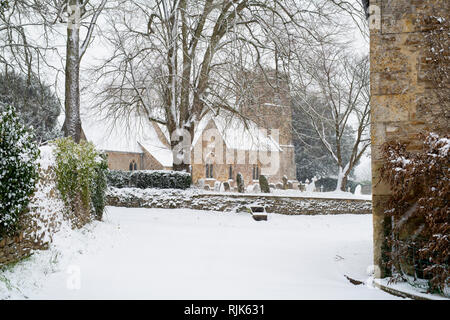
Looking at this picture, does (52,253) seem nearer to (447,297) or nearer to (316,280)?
(316,280)

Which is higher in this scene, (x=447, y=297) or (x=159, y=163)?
(x=159, y=163)

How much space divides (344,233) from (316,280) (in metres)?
6.61

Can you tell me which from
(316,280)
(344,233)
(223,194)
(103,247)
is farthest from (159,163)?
(316,280)

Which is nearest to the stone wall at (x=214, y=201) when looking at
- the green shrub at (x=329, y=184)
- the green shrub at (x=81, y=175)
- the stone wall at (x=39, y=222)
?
the green shrub at (x=81, y=175)

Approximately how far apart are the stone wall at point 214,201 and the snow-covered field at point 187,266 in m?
3.95

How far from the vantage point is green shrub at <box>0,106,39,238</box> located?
5.17m

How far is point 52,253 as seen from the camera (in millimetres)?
6281

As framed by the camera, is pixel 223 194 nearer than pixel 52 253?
No

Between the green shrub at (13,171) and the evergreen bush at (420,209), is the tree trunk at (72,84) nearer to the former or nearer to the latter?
the green shrub at (13,171)

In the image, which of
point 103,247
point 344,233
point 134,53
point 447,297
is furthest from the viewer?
point 134,53

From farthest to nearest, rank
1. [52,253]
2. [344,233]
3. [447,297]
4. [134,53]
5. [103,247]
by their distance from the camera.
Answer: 1. [134,53]
2. [344,233]
3. [103,247]
4. [52,253]
5. [447,297]

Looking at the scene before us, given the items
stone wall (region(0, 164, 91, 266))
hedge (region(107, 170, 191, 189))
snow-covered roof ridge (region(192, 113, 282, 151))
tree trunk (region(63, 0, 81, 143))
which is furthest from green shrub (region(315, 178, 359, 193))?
stone wall (region(0, 164, 91, 266))

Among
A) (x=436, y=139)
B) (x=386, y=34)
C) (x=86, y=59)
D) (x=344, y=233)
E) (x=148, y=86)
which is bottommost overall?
(x=344, y=233)

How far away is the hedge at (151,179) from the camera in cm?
1570
